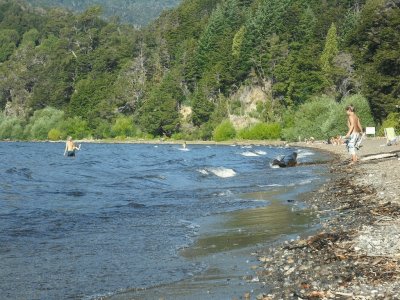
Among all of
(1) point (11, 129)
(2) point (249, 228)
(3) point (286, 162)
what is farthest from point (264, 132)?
(2) point (249, 228)

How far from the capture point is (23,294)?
8211mm

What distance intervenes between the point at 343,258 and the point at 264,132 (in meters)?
84.4

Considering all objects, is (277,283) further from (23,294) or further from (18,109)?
(18,109)

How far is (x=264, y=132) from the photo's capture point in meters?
92.6

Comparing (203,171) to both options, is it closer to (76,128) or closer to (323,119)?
(323,119)

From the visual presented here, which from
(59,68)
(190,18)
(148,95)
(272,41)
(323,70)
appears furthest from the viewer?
(59,68)

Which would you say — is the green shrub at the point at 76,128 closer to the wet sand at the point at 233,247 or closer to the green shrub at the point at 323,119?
the green shrub at the point at 323,119

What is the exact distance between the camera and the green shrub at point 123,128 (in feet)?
377

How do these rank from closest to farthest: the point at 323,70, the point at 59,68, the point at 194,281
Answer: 1. the point at 194,281
2. the point at 323,70
3. the point at 59,68

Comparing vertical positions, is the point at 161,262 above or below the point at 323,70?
below

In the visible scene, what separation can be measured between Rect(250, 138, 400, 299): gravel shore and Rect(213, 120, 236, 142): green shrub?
268ft

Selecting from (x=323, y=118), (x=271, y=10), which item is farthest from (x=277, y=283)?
(x=271, y=10)

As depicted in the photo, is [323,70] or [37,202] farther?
[323,70]

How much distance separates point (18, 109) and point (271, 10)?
6763cm
